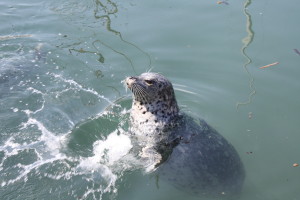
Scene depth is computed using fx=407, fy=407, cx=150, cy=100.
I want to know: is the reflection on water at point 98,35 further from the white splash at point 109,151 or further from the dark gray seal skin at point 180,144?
the dark gray seal skin at point 180,144

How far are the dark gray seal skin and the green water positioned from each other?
0.22m

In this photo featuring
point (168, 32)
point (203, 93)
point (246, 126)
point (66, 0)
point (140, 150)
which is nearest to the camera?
point (140, 150)

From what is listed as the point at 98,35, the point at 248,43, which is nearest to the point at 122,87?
the point at 98,35

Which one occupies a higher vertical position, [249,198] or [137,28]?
[137,28]

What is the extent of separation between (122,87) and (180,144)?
81.7 inches

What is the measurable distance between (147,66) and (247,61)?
1843mm

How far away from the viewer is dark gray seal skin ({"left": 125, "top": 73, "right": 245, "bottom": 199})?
16.0 ft

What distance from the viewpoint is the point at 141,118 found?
5371mm

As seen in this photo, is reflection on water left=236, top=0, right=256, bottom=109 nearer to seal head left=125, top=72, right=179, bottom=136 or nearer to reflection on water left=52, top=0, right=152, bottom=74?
seal head left=125, top=72, right=179, bottom=136

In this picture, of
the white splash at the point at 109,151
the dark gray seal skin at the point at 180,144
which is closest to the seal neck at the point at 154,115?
the dark gray seal skin at the point at 180,144

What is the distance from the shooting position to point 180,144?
17.0 feet

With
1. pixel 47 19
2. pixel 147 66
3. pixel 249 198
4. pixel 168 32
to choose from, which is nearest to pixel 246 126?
pixel 249 198

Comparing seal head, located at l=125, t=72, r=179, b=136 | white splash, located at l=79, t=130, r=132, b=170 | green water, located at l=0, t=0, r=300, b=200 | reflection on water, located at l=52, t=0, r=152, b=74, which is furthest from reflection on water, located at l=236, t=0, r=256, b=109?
white splash, located at l=79, t=130, r=132, b=170

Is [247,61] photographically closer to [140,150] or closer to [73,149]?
[140,150]
